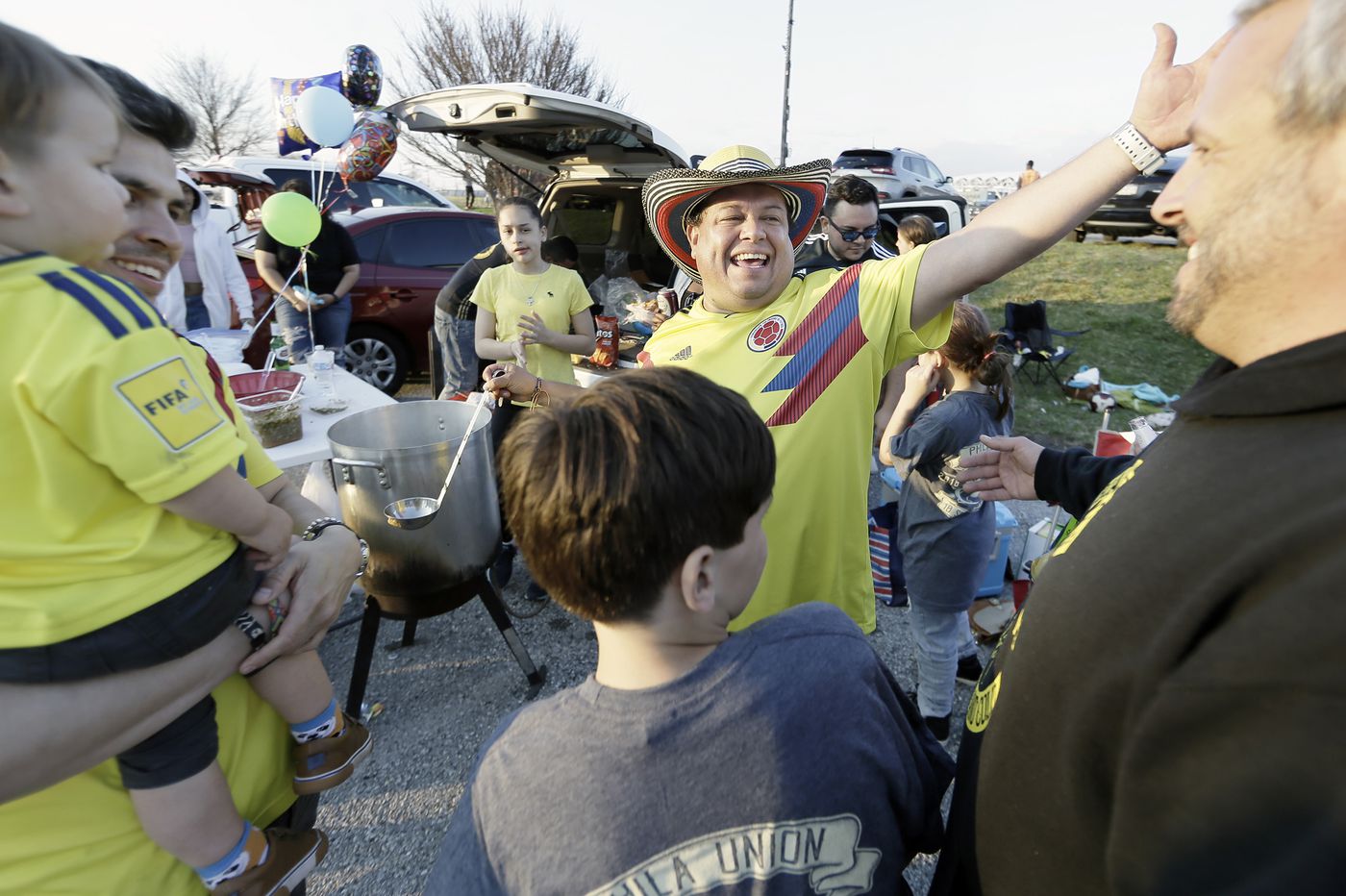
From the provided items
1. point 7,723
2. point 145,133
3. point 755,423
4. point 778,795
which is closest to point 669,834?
point 778,795

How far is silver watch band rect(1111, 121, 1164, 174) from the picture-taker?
4.13 ft

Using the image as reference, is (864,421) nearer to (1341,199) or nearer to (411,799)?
(1341,199)

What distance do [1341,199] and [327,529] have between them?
1732 mm

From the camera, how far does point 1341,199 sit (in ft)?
1.95

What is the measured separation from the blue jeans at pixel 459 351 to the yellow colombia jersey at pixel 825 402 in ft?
9.82

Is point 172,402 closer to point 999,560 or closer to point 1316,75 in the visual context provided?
point 1316,75

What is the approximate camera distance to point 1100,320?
9680 millimetres

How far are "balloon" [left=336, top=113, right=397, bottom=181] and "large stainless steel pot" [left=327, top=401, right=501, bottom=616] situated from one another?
4.41 metres

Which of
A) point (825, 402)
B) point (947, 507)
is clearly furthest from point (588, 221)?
point (825, 402)

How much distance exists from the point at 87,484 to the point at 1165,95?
2.07 m

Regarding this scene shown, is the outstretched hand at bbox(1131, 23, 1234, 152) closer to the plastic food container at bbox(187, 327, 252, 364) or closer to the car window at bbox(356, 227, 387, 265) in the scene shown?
the plastic food container at bbox(187, 327, 252, 364)

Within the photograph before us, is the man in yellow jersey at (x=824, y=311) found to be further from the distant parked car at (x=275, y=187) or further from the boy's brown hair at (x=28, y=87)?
the distant parked car at (x=275, y=187)

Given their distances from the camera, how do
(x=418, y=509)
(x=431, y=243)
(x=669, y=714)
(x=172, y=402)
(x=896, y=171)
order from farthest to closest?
(x=896, y=171), (x=431, y=243), (x=418, y=509), (x=172, y=402), (x=669, y=714)

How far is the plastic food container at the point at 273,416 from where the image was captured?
269 centimetres
